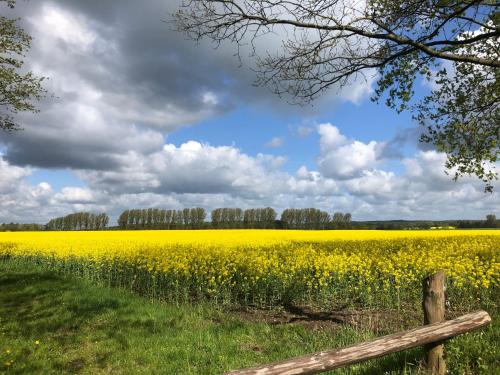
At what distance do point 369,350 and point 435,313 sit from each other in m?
1.51

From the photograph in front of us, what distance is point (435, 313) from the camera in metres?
5.37

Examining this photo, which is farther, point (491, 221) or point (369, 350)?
point (491, 221)

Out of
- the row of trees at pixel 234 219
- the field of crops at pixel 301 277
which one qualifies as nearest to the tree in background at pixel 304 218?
the row of trees at pixel 234 219

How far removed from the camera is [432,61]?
11.1 m

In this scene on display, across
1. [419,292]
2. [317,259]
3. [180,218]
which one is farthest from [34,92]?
[180,218]

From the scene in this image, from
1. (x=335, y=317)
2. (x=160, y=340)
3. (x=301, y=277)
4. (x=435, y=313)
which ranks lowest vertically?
(x=160, y=340)

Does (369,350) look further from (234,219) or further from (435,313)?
(234,219)

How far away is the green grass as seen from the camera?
6.16 m

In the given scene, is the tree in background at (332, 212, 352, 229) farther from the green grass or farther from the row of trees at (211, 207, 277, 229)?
the green grass

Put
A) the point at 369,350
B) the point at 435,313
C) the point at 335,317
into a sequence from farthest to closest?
the point at 335,317
the point at 435,313
the point at 369,350

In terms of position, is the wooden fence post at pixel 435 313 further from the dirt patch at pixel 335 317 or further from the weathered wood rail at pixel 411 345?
the dirt patch at pixel 335 317

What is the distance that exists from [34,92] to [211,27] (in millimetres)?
10638

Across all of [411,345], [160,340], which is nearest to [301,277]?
[160,340]

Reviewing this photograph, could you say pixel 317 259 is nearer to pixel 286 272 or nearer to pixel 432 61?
pixel 286 272
